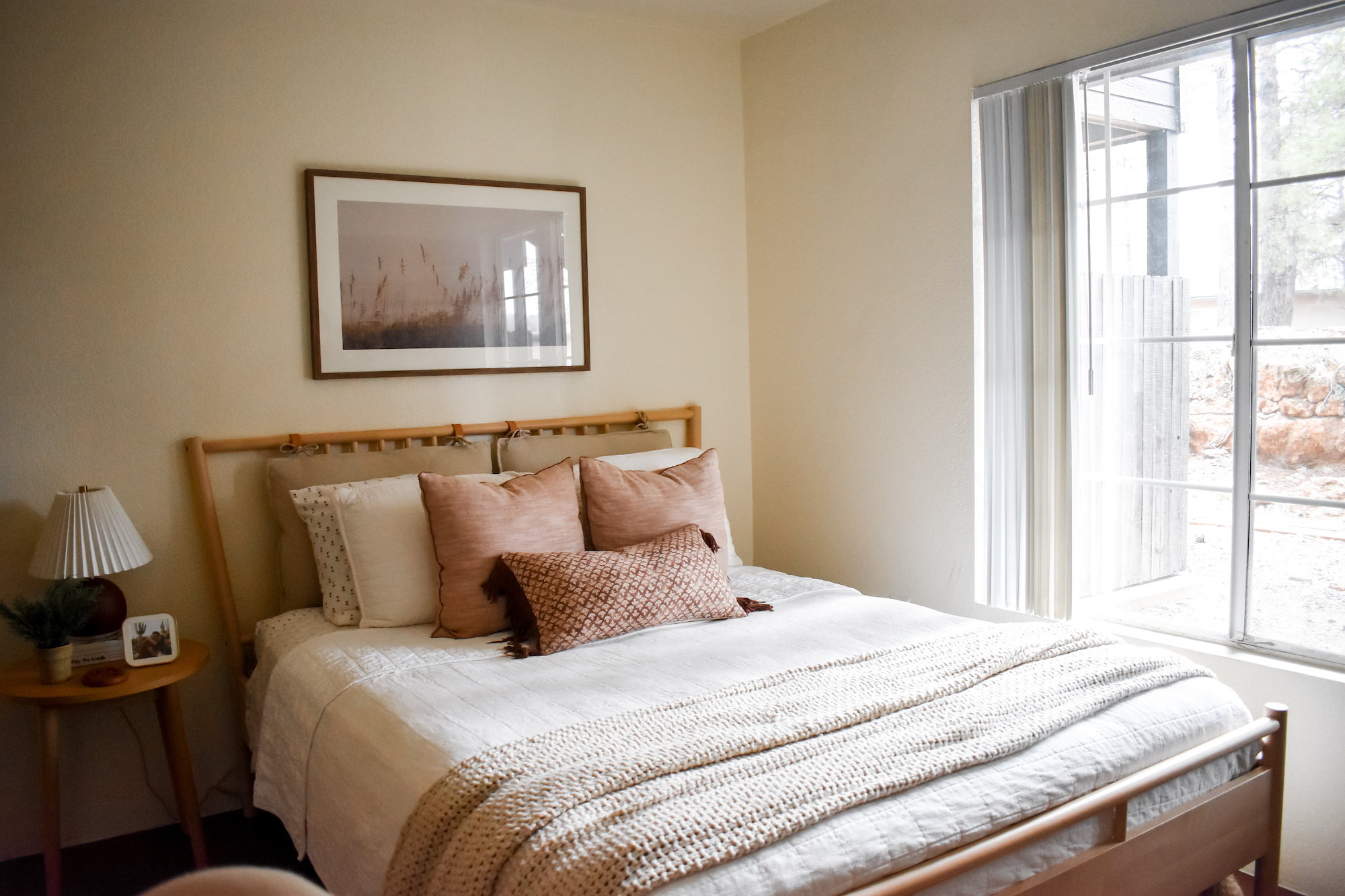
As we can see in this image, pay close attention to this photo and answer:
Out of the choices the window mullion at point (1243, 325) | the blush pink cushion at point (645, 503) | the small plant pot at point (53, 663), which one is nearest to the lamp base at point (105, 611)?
the small plant pot at point (53, 663)

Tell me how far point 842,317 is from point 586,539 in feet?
4.06

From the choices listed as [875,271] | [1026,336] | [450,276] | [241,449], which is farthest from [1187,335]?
[241,449]

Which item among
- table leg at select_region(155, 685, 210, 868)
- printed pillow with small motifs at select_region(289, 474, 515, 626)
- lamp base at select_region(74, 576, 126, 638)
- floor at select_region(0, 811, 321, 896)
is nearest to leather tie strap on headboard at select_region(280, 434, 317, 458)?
printed pillow with small motifs at select_region(289, 474, 515, 626)

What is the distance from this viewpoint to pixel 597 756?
1.65 metres

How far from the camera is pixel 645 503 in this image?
2826mm

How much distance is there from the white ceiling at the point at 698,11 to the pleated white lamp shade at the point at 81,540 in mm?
2049

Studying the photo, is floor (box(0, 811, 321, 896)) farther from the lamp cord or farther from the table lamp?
the table lamp

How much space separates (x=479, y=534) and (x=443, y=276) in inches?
39.7

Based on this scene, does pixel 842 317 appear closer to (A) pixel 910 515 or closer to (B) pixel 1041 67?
(A) pixel 910 515

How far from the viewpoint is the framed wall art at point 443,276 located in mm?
2967

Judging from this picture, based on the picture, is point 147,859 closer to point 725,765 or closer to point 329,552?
point 329,552

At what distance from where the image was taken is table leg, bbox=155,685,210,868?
2543 mm

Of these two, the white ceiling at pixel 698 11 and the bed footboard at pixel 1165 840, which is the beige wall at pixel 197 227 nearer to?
the white ceiling at pixel 698 11

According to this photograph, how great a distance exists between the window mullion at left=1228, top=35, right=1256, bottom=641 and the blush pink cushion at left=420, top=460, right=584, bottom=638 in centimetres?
171
